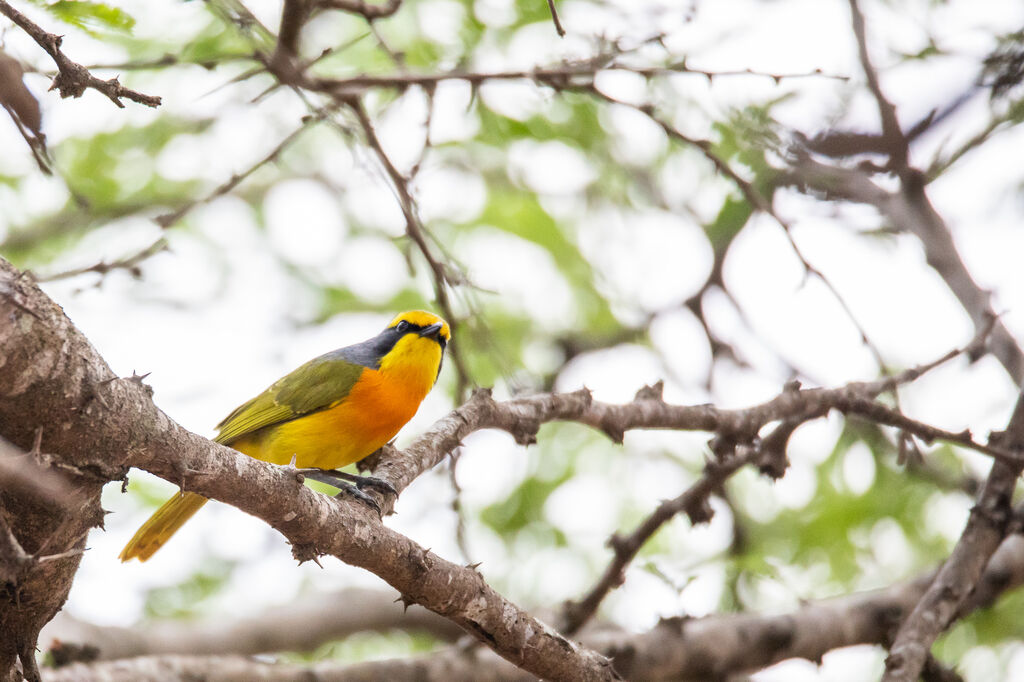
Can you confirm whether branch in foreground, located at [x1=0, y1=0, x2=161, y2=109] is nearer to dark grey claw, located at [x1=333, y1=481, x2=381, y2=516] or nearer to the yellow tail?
dark grey claw, located at [x1=333, y1=481, x2=381, y2=516]

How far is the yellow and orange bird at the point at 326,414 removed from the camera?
5.20m

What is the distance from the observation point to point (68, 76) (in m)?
2.66

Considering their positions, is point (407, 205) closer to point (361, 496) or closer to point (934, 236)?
point (361, 496)

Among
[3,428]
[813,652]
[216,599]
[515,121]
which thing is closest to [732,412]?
[813,652]

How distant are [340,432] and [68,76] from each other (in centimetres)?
284

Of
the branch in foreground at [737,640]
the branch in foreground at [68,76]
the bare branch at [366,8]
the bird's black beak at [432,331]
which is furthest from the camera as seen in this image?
the bird's black beak at [432,331]

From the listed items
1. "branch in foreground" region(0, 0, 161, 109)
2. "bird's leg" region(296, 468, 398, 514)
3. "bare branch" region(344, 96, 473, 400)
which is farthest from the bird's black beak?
"branch in foreground" region(0, 0, 161, 109)

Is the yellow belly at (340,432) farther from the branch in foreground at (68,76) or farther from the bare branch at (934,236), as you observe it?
the branch in foreground at (68,76)

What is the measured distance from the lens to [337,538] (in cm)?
290

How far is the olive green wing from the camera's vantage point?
5.38 m

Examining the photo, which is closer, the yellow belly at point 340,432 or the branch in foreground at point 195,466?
the branch in foreground at point 195,466

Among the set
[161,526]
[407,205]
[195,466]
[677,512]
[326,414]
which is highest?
[407,205]

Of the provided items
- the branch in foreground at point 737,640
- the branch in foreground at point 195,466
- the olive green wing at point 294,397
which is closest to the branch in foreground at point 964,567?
the branch in foreground at point 737,640

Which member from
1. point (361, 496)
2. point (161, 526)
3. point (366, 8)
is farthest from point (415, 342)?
point (361, 496)
